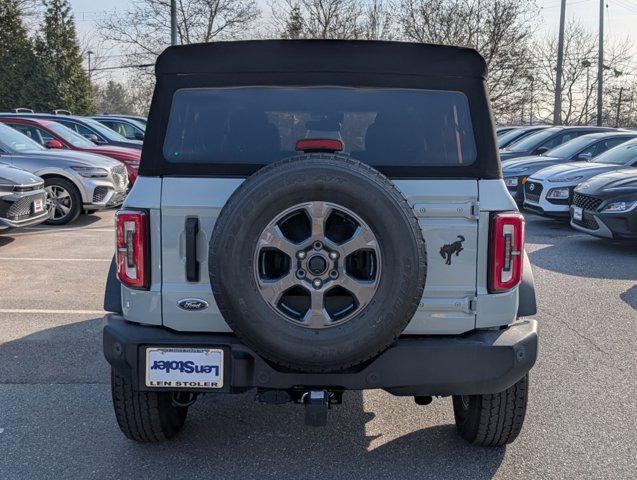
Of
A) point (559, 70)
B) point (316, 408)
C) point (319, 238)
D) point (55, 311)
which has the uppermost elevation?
point (559, 70)

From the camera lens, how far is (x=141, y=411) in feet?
11.8

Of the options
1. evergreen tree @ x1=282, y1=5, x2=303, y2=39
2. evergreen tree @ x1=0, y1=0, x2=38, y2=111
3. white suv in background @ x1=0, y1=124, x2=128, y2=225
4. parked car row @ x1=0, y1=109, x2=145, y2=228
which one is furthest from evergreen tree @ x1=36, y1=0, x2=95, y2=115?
white suv in background @ x1=0, y1=124, x2=128, y2=225

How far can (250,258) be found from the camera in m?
2.89

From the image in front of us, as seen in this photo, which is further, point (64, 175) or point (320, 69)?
point (64, 175)

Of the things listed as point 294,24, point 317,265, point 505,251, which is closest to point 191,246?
point 317,265

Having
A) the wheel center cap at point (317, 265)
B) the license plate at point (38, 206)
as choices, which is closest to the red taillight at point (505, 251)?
the wheel center cap at point (317, 265)

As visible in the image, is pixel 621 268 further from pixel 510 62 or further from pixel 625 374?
pixel 510 62

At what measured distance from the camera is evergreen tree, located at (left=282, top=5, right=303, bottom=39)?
38906mm

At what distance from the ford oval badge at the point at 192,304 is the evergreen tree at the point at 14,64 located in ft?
136

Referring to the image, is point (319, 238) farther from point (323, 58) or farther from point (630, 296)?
point (630, 296)

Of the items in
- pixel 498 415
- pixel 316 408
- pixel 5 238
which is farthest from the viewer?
pixel 5 238

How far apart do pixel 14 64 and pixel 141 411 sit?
1671 inches

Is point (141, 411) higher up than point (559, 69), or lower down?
lower down

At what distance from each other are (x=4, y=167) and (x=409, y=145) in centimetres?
776
